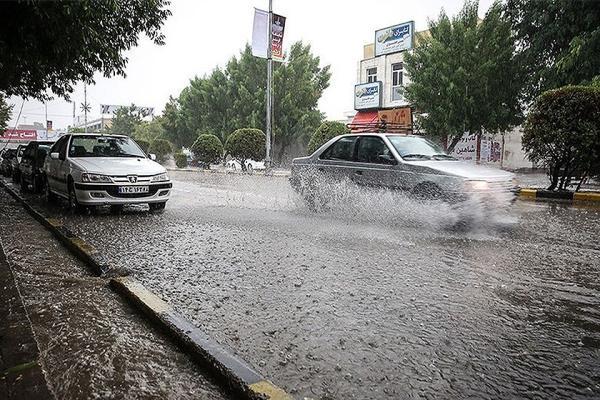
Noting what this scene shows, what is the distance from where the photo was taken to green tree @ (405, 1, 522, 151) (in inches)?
923

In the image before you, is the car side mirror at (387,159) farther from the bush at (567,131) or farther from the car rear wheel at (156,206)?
the bush at (567,131)

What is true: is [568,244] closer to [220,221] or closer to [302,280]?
[302,280]

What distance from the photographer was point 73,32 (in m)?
7.29

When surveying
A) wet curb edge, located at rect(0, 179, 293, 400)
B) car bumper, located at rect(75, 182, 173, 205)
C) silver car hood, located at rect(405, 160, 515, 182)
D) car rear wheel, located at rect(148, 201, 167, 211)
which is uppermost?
silver car hood, located at rect(405, 160, 515, 182)

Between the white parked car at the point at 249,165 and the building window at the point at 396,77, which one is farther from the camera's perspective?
the building window at the point at 396,77

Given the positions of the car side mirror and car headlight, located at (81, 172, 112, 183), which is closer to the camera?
the car side mirror

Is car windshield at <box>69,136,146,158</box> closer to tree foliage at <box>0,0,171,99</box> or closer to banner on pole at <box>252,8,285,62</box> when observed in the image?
tree foliage at <box>0,0,171,99</box>

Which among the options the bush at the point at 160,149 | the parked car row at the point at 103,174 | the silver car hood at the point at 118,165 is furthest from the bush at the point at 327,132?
the bush at the point at 160,149

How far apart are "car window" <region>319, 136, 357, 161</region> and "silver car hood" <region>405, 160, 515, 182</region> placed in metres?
1.40

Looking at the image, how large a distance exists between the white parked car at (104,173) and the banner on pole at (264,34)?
17427 millimetres

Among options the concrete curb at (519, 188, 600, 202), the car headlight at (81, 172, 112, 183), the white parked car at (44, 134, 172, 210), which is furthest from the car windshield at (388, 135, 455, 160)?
the car headlight at (81, 172, 112, 183)

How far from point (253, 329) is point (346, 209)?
5.48 m

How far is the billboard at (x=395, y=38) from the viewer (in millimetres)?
33125

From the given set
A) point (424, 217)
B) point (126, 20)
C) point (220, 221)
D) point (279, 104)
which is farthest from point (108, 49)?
point (279, 104)
